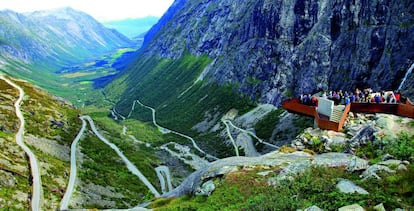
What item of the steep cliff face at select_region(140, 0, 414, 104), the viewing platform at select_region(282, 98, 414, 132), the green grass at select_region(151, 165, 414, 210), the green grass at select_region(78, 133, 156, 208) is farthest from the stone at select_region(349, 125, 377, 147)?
the green grass at select_region(78, 133, 156, 208)

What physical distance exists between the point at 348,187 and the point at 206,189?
46.4 ft

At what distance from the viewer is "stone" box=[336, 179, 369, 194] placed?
24434mm

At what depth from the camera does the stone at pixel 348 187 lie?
2443cm

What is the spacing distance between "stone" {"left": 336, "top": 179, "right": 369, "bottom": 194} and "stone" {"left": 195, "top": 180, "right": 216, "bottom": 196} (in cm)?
1240

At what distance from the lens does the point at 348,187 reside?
2541 cm

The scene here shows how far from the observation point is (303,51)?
154000mm

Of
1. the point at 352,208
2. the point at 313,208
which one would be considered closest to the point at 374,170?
the point at 352,208

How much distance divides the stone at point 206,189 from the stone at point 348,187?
1240 centimetres

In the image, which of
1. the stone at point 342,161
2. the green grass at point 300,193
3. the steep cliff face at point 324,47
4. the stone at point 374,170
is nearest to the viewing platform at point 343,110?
the stone at point 342,161

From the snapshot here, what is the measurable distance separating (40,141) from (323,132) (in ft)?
260

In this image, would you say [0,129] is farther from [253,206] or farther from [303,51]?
[303,51]

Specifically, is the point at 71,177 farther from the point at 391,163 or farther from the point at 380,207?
the point at 380,207

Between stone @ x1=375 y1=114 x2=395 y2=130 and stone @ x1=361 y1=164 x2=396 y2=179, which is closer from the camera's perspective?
stone @ x1=361 y1=164 x2=396 y2=179

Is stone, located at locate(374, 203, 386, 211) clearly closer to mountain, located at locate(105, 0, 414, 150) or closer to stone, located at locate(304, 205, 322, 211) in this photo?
stone, located at locate(304, 205, 322, 211)
